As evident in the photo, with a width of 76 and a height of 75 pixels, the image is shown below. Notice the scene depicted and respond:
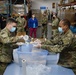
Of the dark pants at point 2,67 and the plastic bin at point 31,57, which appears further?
the dark pants at point 2,67

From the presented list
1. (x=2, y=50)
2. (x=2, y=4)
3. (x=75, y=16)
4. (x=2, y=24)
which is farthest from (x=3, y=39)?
(x=2, y=24)

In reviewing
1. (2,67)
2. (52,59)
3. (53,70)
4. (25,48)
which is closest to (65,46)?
(52,59)

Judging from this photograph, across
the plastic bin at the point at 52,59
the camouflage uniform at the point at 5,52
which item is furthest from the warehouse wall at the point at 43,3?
the plastic bin at the point at 52,59

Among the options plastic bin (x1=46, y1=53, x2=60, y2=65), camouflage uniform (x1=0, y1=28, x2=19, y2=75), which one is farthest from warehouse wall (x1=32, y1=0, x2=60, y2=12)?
plastic bin (x1=46, y1=53, x2=60, y2=65)

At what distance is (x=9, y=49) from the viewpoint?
3.91 meters

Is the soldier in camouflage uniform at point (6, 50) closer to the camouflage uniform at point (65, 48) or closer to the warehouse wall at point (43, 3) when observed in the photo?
the camouflage uniform at point (65, 48)

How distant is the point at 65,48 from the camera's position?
12.1ft

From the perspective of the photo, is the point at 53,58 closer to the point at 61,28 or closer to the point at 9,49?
the point at 61,28

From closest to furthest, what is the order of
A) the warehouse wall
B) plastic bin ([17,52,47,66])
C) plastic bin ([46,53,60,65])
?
plastic bin ([17,52,47,66]) < plastic bin ([46,53,60,65]) < the warehouse wall

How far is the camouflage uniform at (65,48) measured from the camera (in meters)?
3.60

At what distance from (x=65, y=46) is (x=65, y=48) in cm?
10

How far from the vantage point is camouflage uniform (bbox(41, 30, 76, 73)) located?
3.60 meters

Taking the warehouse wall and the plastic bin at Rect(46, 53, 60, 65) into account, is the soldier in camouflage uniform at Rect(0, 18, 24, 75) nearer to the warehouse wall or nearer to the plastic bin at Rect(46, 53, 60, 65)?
the plastic bin at Rect(46, 53, 60, 65)

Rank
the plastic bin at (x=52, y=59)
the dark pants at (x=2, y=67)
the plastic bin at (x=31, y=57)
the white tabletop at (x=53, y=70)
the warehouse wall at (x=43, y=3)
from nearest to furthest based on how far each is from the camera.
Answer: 1. the white tabletop at (x=53, y=70)
2. the plastic bin at (x=31, y=57)
3. the plastic bin at (x=52, y=59)
4. the dark pants at (x=2, y=67)
5. the warehouse wall at (x=43, y=3)
